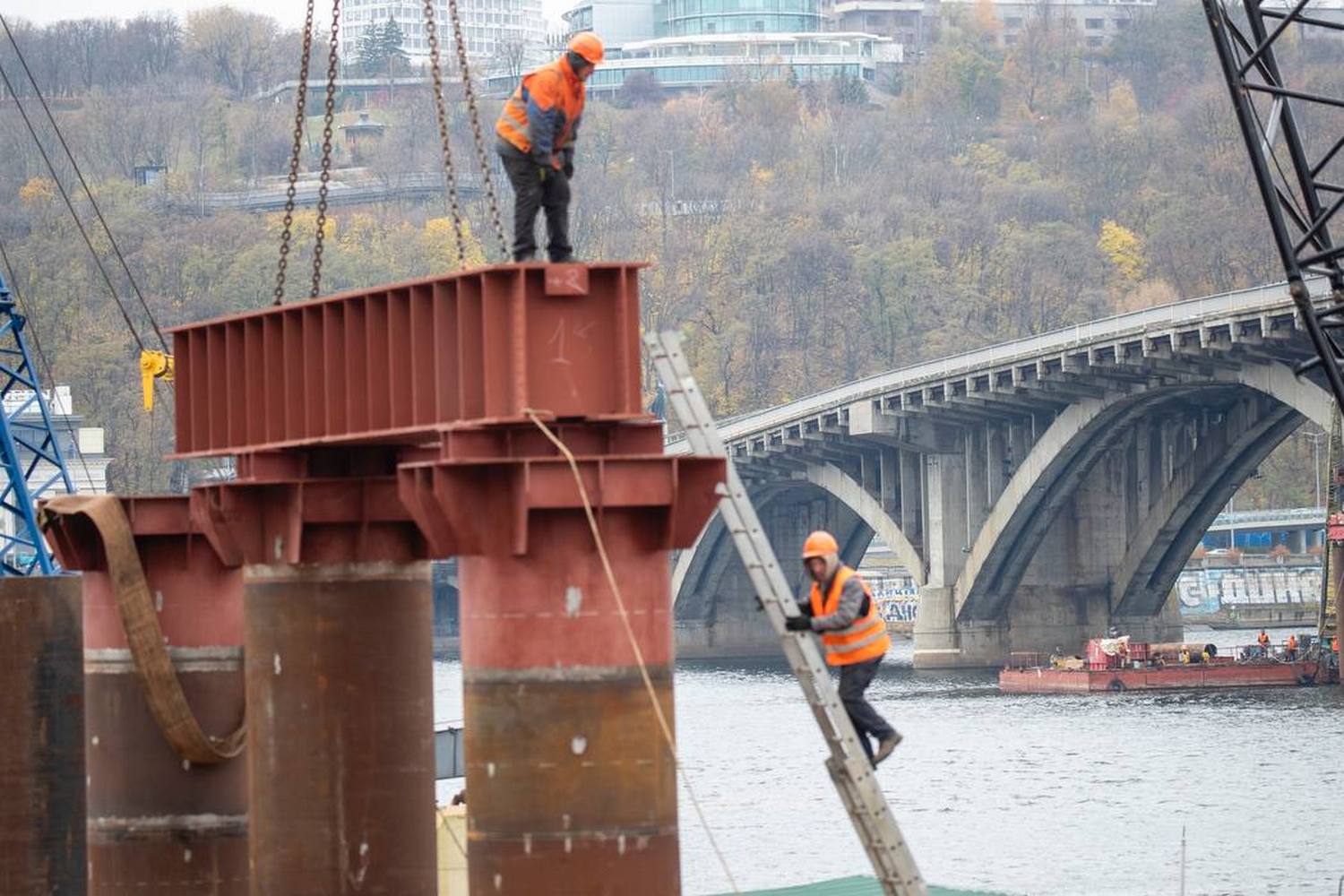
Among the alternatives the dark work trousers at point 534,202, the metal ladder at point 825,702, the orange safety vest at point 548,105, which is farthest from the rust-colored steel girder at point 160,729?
the metal ladder at point 825,702

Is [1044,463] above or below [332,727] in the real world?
above

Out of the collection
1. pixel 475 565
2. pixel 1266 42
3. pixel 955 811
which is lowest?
pixel 955 811

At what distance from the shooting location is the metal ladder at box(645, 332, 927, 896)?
83.1ft

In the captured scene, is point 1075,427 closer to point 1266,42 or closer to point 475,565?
point 1266,42

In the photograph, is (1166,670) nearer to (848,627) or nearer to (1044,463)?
(1044,463)

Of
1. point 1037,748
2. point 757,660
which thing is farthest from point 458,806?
point 757,660

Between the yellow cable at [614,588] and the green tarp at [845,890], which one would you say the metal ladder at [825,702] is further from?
the green tarp at [845,890]

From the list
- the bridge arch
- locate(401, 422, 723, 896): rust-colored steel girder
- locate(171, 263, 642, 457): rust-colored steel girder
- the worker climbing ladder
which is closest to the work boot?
locate(401, 422, 723, 896): rust-colored steel girder

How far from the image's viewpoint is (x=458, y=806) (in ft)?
161

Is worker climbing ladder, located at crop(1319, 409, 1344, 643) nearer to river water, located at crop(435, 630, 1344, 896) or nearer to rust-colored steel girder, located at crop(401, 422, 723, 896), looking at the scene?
river water, located at crop(435, 630, 1344, 896)

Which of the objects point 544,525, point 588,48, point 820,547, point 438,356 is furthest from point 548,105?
point 820,547

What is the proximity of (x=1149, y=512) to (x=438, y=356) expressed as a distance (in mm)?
122569

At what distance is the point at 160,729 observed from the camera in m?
38.8

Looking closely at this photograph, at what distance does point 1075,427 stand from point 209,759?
109 metres
